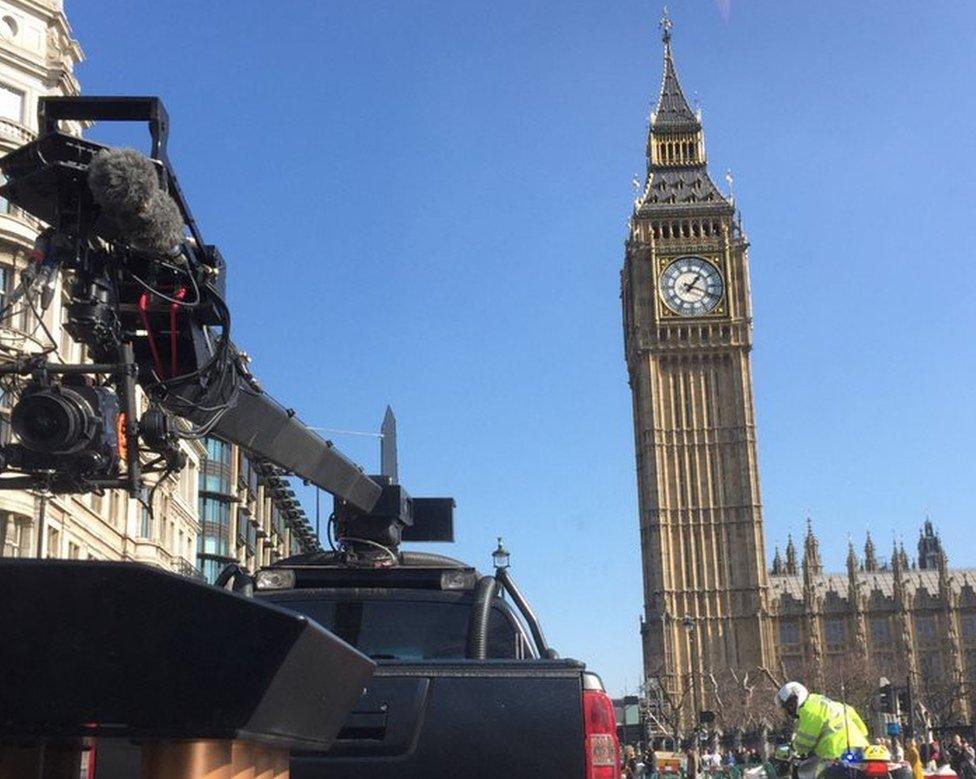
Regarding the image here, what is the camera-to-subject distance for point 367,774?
4.02 m

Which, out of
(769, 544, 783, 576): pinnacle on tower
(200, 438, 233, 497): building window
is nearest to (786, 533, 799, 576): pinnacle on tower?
(769, 544, 783, 576): pinnacle on tower

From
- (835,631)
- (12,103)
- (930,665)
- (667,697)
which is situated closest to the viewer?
(12,103)

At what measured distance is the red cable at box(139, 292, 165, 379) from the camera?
5125mm

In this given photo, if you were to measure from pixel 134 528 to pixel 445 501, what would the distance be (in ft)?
91.7

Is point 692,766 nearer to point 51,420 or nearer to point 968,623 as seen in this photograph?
point 51,420

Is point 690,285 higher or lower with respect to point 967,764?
A: higher

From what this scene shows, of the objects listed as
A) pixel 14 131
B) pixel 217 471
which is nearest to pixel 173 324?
pixel 14 131

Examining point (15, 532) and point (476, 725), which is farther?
point (15, 532)

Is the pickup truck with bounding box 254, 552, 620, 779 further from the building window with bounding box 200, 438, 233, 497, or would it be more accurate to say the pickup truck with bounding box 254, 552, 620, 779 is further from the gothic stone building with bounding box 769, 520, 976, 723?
the gothic stone building with bounding box 769, 520, 976, 723

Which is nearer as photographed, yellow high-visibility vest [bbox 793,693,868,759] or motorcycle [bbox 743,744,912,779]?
motorcycle [bbox 743,744,912,779]

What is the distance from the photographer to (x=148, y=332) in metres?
5.31

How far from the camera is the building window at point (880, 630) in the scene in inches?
4235

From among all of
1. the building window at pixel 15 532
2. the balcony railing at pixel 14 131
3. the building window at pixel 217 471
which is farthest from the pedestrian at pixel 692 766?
the balcony railing at pixel 14 131

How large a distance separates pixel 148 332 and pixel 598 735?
2568 millimetres
